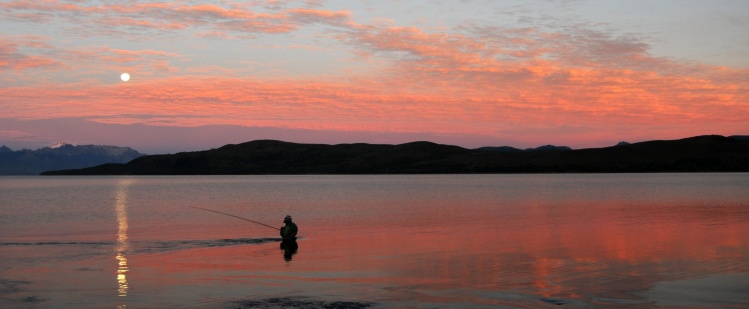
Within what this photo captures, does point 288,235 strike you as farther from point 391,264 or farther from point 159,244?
point 391,264

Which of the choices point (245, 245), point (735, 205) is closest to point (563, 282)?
point (245, 245)

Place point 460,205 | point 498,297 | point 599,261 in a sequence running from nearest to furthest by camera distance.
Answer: point 498,297
point 599,261
point 460,205

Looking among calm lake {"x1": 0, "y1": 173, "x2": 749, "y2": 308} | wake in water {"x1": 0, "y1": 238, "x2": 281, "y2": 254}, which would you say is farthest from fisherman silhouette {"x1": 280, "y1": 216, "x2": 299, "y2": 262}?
wake in water {"x1": 0, "y1": 238, "x2": 281, "y2": 254}

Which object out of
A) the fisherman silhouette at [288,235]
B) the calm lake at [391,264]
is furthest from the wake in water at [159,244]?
the fisherman silhouette at [288,235]

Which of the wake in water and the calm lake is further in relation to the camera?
the wake in water

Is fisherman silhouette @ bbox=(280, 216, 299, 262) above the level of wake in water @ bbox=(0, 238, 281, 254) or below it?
above

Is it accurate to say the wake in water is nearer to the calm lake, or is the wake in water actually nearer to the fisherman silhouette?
the calm lake

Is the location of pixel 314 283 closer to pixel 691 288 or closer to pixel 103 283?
pixel 103 283

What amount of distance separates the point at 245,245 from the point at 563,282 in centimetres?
1631

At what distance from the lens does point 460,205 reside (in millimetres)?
65500

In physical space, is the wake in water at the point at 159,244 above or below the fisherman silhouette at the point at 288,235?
below

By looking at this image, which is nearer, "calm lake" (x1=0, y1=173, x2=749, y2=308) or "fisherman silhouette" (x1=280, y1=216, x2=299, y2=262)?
"calm lake" (x1=0, y1=173, x2=749, y2=308)

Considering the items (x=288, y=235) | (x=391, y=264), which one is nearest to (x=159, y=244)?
(x=288, y=235)

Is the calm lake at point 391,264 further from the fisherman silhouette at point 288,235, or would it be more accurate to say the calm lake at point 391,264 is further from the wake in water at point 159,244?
the fisherman silhouette at point 288,235
